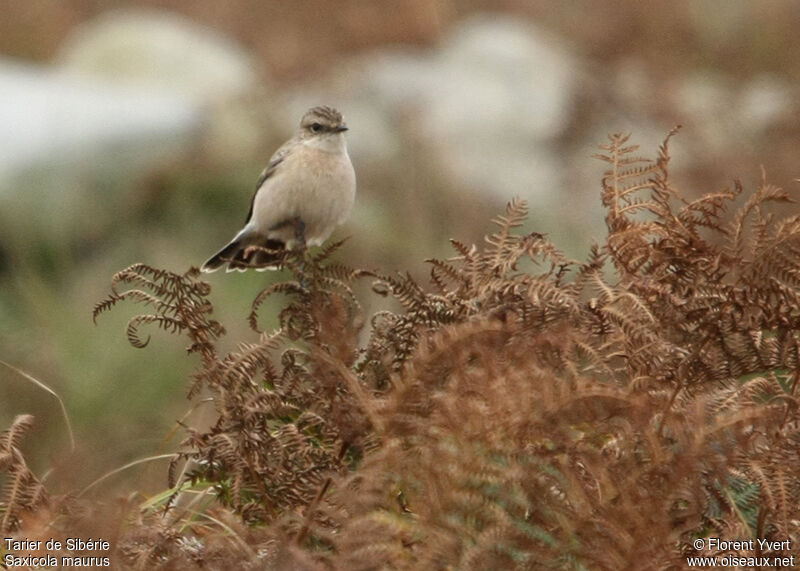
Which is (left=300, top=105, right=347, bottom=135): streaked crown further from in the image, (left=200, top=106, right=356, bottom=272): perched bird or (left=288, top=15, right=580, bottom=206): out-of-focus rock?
(left=288, top=15, right=580, bottom=206): out-of-focus rock

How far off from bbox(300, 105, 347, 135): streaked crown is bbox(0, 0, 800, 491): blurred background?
1349 mm

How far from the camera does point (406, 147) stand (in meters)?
11.3

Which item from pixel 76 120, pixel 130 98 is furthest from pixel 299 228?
pixel 130 98

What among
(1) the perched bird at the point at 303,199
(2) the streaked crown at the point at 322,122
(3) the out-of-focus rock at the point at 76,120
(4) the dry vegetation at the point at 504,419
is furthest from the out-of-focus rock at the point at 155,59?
(4) the dry vegetation at the point at 504,419

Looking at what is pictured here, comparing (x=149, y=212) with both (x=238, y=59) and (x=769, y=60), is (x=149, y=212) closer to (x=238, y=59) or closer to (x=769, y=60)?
(x=238, y=59)

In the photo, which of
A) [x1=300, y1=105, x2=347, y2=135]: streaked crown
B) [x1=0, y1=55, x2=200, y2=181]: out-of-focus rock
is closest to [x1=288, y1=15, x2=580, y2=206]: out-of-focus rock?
[x1=0, y1=55, x2=200, y2=181]: out-of-focus rock

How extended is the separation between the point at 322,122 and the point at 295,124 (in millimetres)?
6731

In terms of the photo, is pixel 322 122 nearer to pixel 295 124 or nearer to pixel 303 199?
pixel 303 199

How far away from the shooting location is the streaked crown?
6.75m

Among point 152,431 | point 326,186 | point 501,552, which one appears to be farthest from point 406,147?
point 501,552

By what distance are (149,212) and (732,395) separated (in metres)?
9.36

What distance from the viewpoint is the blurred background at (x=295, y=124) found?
9.25 metres

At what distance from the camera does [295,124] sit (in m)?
13.4

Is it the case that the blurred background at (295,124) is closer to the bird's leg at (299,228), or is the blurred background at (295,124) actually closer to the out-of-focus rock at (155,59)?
the out-of-focus rock at (155,59)
